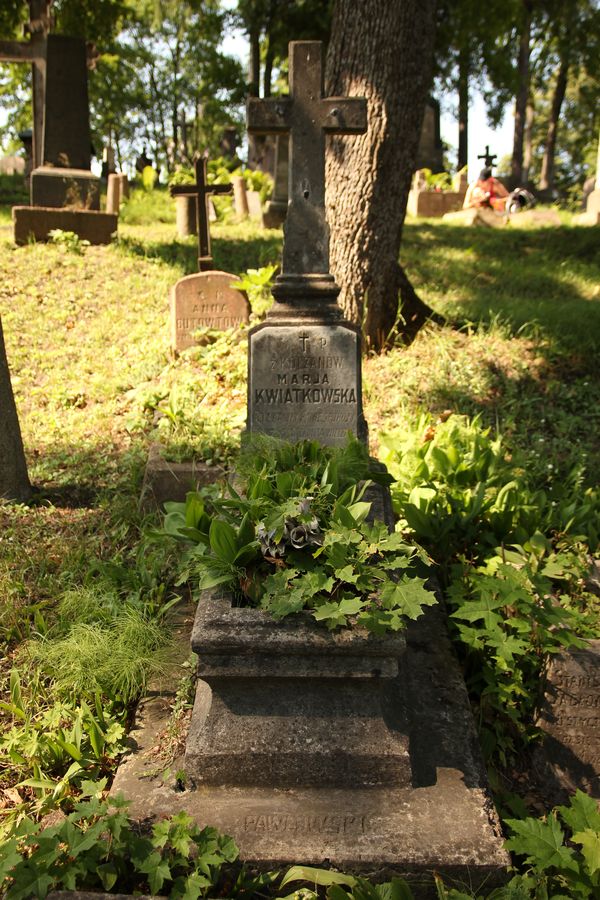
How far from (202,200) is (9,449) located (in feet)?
15.1

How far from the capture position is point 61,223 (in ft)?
31.3

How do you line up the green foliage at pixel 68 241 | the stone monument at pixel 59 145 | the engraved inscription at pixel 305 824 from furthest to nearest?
the stone monument at pixel 59 145, the green foliage at pixel 68 241, the engraved inscription at pixel 305 824

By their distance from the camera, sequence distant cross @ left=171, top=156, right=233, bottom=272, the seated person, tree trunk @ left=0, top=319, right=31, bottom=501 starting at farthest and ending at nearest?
1. the seated person
2. distant cross @ left=171, top=156, right=233, bottom=272
3. tree trunk @ left=0, top=319, right=31, bottom=501

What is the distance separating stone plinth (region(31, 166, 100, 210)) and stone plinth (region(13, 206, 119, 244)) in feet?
1.16

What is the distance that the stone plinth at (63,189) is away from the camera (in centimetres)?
988

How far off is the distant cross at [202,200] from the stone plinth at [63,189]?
262 cm

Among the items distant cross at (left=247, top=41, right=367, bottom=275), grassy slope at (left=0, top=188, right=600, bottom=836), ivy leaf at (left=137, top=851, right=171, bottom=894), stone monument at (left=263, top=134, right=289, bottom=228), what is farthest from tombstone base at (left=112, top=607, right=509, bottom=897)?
stone monument at (left=263, top=134, right=289, bottom=228)

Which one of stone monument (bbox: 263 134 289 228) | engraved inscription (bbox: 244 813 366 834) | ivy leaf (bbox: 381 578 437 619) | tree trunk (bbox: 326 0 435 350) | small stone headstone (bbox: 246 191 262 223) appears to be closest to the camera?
engraved inscription (bbox: 244 813 366 834)

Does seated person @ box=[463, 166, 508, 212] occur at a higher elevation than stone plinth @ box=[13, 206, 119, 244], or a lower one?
higher

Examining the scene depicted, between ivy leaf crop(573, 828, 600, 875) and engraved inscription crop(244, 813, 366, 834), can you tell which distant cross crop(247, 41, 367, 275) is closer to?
engraved inscription crop(244, 813, 366, 834)

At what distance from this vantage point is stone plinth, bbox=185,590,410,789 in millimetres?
2373

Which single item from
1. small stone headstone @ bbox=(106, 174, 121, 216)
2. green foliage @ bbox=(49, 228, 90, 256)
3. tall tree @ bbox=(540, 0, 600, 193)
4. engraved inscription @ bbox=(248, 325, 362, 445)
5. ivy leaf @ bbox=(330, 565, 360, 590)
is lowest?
ivy leaf @ bbox=(330, 565, 360, 590)

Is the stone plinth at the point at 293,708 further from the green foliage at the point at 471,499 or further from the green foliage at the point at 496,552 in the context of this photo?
the green foliage at the point at 471,499

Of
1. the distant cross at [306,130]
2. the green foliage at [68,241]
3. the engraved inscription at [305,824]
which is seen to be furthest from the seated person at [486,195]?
the engraved inscription at [305,824]
